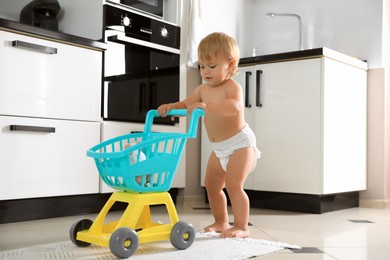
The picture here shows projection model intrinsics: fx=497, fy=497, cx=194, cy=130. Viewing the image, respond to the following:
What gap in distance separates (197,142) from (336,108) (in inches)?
37.5

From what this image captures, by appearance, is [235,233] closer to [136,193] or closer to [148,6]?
[136,193]

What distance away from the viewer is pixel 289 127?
113 inches

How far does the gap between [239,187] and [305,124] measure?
1.01 m

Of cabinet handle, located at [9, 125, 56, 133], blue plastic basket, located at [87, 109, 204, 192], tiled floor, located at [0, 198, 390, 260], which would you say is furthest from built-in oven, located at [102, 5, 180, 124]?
blue plastic basket, located at [87, 109, 204, 192]

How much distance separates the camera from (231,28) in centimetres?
358

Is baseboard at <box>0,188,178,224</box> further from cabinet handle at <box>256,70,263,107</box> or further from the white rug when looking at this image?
cabinet handle at <box>256,70,263,107</box>

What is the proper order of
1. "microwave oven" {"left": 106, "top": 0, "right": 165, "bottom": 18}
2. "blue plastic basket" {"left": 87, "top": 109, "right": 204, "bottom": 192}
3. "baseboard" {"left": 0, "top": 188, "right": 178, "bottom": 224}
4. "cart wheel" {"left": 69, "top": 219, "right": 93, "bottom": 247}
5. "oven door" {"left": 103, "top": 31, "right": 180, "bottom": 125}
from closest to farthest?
"blue plastic basket" {"left": 87, "top": 109, "right": 204, "bottom": 192} < "cart wheel" {"left": 69, "top": 219, "right": 93, "bottom": 247} < "baseboard" {"left": 0, "top": 188, "right": 178, "bottom": 224} < "oven door" {"left": 103, "top": 31, "right": 180, "bottom": 125} < "microwave oven" {"left": 106, "top": 0, "right": 165, "bottom": 18}

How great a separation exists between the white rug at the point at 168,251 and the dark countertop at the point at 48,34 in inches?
38.5

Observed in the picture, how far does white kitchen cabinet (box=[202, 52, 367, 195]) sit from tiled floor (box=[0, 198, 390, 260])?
0.65 ft

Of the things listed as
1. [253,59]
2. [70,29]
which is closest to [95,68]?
[70,29]

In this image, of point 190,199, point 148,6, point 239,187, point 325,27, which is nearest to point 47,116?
point 239,187

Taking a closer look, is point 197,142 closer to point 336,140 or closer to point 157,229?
point 336,140

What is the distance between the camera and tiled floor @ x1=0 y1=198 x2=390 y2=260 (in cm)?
171

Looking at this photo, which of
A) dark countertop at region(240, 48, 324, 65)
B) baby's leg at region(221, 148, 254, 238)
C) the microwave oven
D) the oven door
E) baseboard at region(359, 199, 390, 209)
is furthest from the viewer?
baseboard at region(359, 199, 390, 209)
